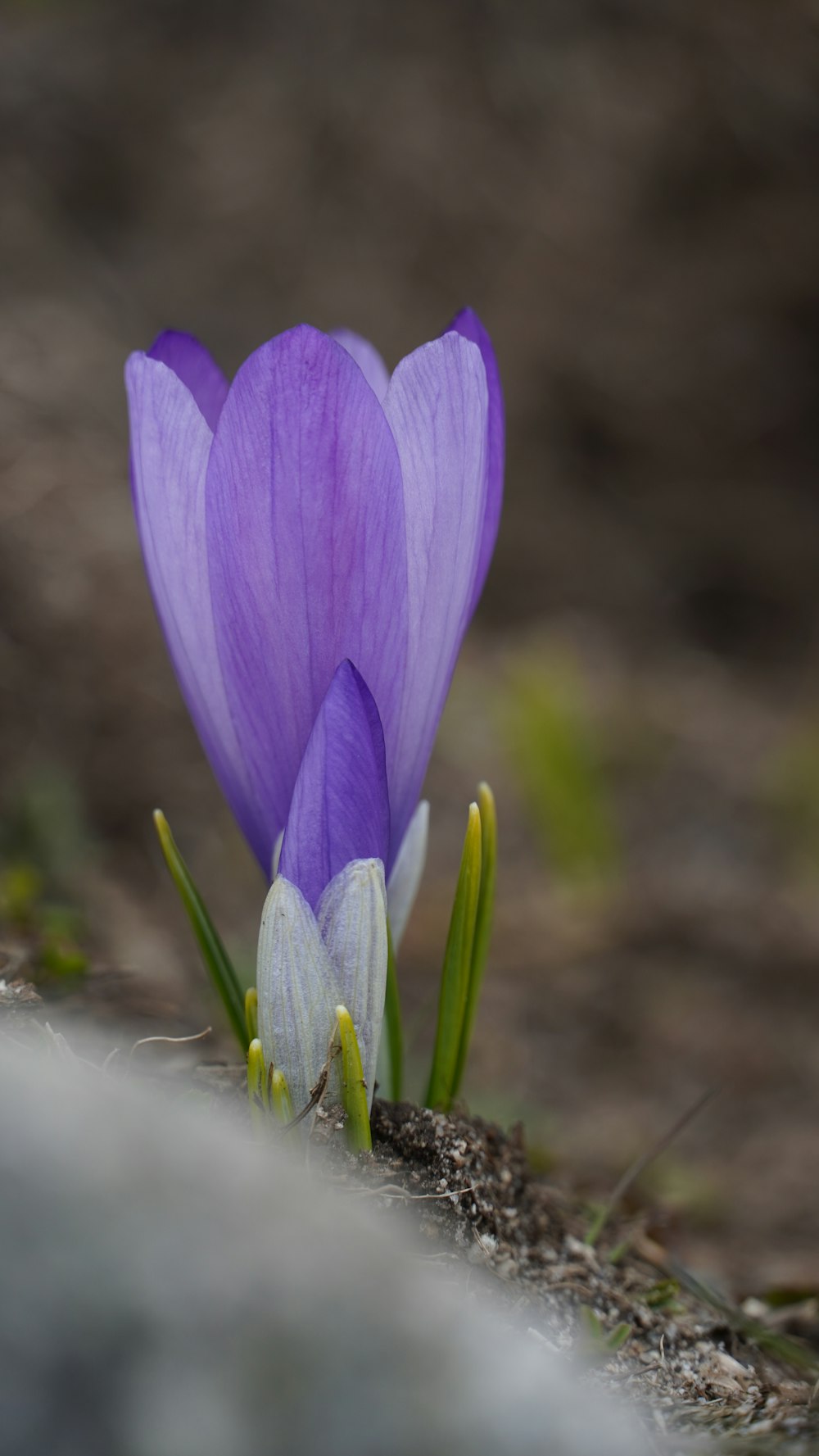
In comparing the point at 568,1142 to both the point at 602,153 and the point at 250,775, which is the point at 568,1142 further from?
the point at 602,153

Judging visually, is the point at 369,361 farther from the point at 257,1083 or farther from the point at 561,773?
the point at 561,773

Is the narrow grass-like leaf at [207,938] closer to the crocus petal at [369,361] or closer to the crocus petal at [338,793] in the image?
the crocus petal at [338,793]

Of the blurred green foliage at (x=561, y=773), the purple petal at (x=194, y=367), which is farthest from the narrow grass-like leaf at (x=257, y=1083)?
the blurred green foliage at (x=561, y=773)

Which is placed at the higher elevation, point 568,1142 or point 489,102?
point 489,102

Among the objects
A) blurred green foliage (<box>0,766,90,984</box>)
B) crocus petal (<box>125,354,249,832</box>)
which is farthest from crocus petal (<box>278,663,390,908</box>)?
blurred green foliage (<box>0,766,90,984</box>)

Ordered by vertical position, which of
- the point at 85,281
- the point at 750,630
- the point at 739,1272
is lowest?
the point at 739,1272

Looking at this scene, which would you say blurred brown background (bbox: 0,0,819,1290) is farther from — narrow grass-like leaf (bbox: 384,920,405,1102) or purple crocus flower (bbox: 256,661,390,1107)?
purple crocus flower (bbox: 256,661,390,1107)

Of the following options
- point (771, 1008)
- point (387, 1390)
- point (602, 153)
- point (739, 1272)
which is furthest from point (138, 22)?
point (387, 1390)
